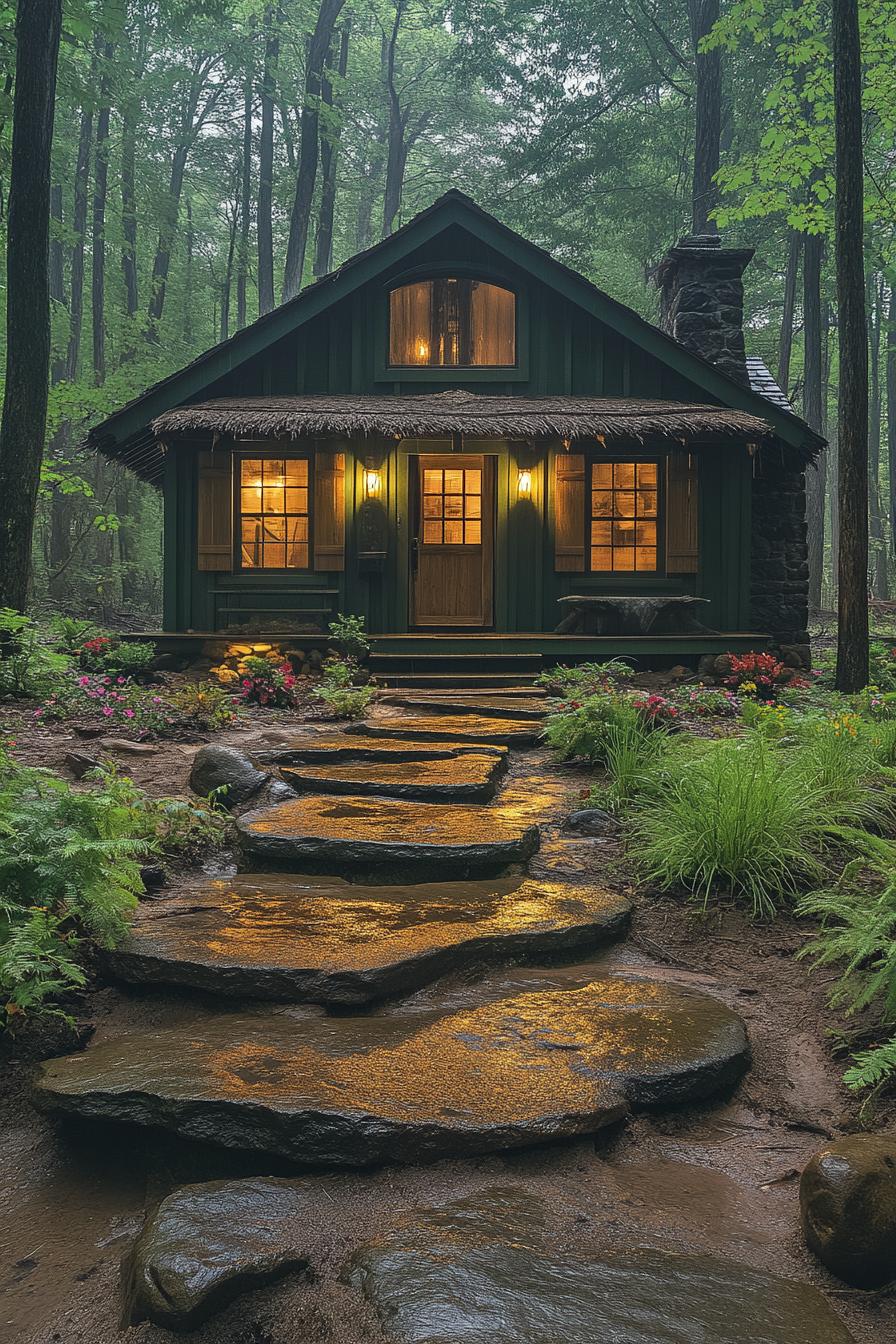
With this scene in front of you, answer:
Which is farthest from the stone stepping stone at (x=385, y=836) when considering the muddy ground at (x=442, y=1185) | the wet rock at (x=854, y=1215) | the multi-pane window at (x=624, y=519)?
the multi-pane window at (x=624, y=519)

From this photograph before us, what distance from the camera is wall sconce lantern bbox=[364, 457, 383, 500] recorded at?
1129cm

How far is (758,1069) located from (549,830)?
200cm

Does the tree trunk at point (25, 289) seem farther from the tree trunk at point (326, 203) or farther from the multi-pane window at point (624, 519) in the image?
the tree trunk at point (326, 203)

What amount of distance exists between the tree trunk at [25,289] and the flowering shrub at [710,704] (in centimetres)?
618

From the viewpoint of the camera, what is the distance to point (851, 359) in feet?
28.8

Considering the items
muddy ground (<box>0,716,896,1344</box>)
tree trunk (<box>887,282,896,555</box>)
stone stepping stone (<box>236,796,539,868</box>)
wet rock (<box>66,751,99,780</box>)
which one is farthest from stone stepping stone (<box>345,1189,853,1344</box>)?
tree trunk (<box>887,282,896,555</box>)

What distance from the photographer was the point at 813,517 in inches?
901

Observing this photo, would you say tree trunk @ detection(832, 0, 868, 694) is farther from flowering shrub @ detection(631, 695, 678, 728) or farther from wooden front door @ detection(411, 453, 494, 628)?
wooden front door @ detection(411, 453, 494, 628)

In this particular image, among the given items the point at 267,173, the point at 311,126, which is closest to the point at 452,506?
the point at 311,126

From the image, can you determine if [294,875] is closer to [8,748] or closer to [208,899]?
[208,899]

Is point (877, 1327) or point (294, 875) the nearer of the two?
point (877, 1327)

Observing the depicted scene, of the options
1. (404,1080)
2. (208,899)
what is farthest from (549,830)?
(404,1080)

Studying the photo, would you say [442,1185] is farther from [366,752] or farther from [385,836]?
[366,752]

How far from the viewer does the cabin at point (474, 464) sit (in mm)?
11188
